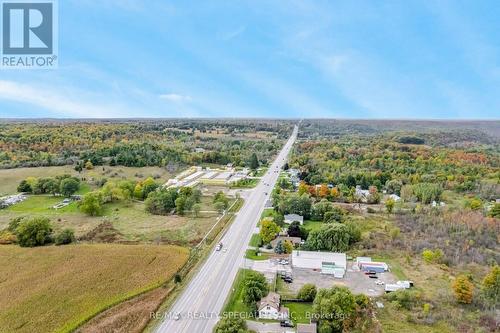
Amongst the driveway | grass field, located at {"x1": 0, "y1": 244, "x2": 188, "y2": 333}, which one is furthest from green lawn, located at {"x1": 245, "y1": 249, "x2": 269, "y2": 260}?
the driveway

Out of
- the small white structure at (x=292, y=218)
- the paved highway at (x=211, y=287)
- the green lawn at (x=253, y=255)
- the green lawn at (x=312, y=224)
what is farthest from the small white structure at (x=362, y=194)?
the green lawn at (x=253, y=255)

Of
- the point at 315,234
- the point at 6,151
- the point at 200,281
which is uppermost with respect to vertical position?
the point at 6,151

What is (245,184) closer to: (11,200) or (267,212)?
(267,212)

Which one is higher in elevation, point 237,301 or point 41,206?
point 41,206

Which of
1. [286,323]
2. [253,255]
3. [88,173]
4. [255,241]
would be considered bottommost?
[286,323]

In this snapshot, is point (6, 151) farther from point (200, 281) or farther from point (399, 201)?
point (399, 201)

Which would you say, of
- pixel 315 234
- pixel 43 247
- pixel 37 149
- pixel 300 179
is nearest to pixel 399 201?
pixel 300 179

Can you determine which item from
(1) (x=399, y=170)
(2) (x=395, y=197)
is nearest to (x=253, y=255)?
(2) (x=395, y=197)
